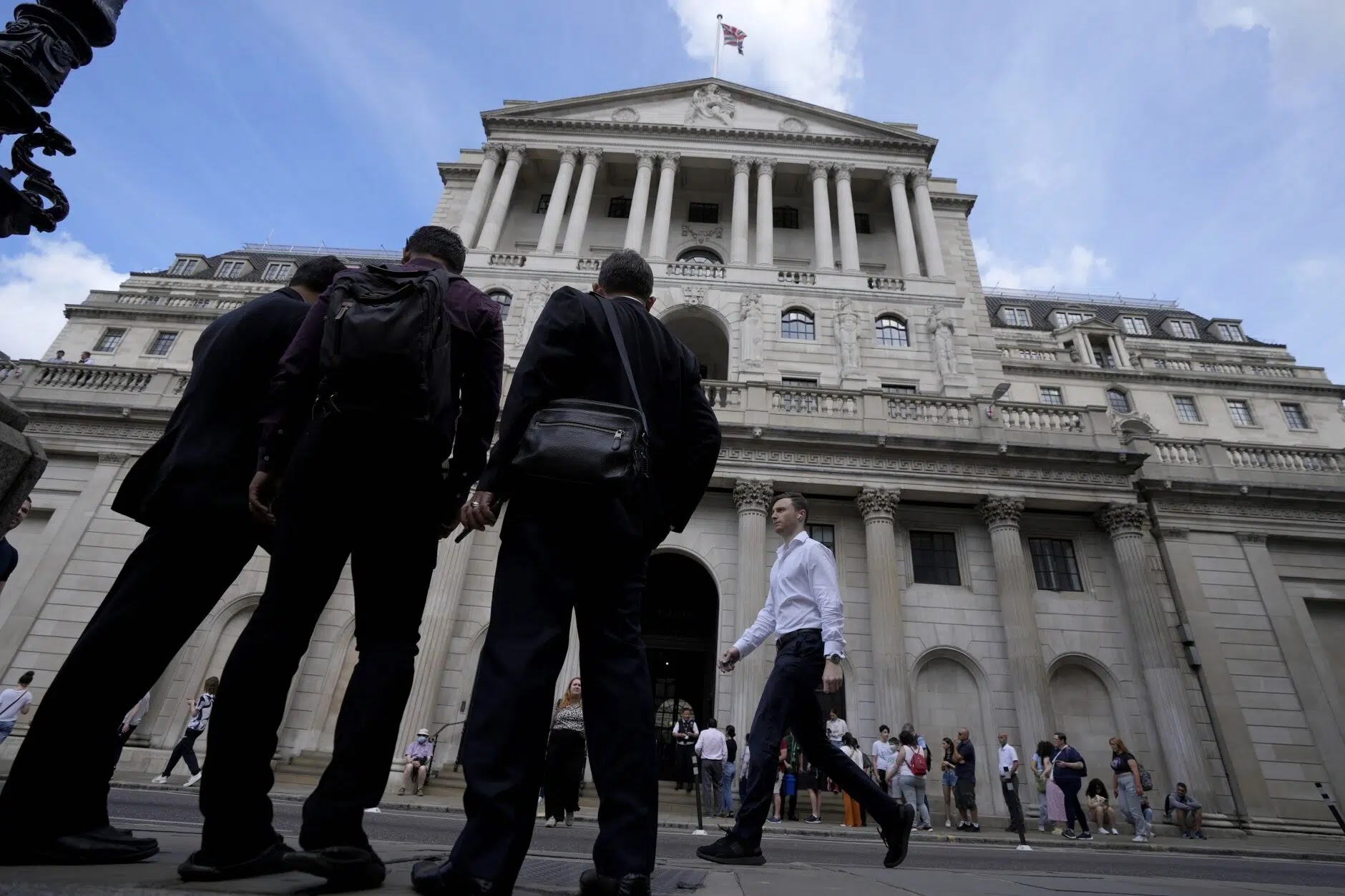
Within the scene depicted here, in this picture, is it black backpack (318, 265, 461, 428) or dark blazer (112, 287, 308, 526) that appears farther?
dark blazer (112, 287, 308, 526)

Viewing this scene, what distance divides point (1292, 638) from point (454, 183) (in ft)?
105

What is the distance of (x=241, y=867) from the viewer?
206cm

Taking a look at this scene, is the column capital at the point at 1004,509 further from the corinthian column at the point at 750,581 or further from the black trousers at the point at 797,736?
the black trousers at the point at 797,736

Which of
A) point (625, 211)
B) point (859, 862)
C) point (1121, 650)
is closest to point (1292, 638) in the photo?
point (1121, 650)

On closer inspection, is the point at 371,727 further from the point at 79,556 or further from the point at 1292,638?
the point at 1292,638

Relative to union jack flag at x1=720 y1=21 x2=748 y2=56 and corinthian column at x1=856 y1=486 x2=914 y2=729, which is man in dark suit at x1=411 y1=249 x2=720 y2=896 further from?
union jack flag at x1=720 y1=21 x2=748 y2=56

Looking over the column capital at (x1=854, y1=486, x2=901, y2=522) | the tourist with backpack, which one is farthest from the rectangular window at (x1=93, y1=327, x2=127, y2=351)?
the tourist with backpack

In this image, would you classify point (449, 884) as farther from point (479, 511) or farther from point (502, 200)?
point (502, 200)

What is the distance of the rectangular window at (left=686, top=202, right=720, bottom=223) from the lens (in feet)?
95.7

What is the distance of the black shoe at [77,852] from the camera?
2158mm

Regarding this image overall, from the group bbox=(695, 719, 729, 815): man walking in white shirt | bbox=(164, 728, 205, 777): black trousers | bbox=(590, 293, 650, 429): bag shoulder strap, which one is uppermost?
bbox=(590, 293, 650, 429): bag shoulder strap

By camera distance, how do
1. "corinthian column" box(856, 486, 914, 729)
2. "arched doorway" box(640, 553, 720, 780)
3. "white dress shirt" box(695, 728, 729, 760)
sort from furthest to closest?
"arched doorway" box(640, 553, 720, 780)
"corinthian column" box(856, 486, 914, 729)
"white dress shirt" box(695, 728, 729, 760)

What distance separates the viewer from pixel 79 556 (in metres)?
17.2

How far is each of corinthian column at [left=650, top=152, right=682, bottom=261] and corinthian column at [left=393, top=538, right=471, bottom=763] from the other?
1371cm
